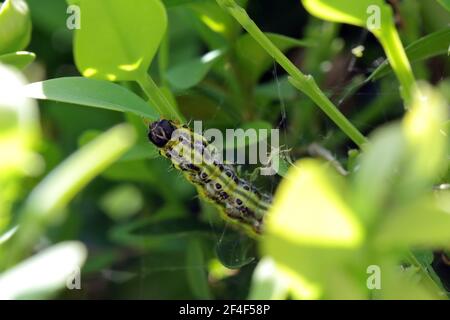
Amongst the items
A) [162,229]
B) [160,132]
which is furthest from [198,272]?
[160,132]

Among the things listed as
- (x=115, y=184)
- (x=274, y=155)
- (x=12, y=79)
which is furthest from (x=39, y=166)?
(x=12, y=79)

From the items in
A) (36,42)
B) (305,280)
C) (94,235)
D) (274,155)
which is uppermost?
(36,42)

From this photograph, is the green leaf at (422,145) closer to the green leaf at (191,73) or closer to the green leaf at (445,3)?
the green leaf at (445,3)

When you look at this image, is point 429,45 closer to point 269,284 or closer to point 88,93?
point 88,93

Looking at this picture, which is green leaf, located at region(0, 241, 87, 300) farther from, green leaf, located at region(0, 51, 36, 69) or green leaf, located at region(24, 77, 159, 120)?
green leaf, located at region(0, 51, 36, 69)

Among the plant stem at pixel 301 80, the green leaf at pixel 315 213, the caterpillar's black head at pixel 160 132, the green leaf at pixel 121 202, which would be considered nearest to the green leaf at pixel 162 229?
the caterpillar's black head at pixel 160 132
